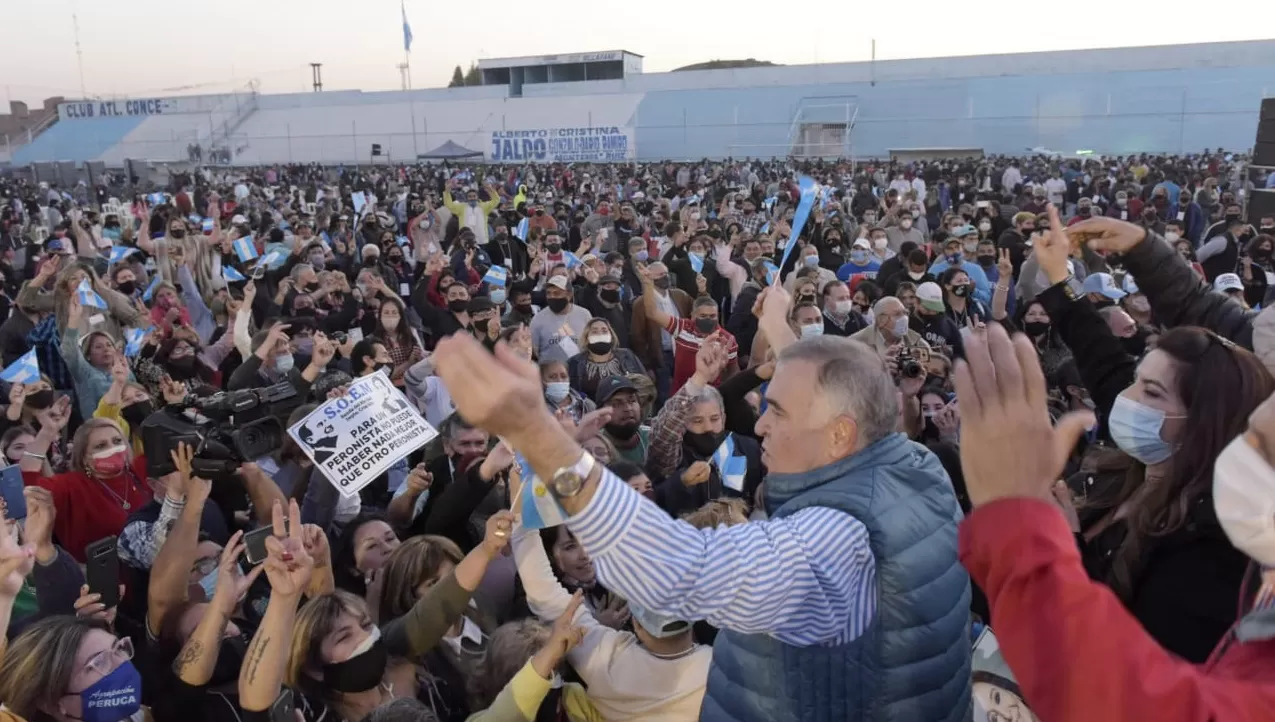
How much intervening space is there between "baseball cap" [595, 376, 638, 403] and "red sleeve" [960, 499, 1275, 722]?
13.1 feet

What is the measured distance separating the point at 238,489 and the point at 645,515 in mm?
3606

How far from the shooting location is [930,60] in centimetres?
4331

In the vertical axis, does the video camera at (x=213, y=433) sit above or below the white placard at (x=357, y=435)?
above

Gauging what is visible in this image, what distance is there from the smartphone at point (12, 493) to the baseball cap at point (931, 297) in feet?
19.9

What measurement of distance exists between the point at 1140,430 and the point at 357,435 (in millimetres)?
2933

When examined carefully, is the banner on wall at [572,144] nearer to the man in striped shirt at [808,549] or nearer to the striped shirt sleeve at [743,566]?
the man in striped shirt at [808,549]

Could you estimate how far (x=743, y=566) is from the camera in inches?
61.4

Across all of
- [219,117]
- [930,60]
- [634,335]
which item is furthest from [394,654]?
[219,117]

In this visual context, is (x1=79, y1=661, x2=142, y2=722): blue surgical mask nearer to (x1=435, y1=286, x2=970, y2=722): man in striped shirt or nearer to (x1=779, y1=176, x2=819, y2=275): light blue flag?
(x1=435, y1=286, x2=970, y2=722): man in striped shirt

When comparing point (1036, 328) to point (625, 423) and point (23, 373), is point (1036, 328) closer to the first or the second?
point (625, 423)

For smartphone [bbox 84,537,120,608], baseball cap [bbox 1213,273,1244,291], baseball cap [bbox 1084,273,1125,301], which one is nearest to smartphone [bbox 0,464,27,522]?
smartphone [bbox 84,537,120,608]

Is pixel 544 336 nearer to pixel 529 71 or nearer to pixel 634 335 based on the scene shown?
pixel 634 335

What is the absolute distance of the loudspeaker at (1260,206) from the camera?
1188cm

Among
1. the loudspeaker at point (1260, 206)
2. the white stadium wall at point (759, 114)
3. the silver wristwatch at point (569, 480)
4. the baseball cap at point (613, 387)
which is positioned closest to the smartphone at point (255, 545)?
the silver wristwatch at point (569, 480)
